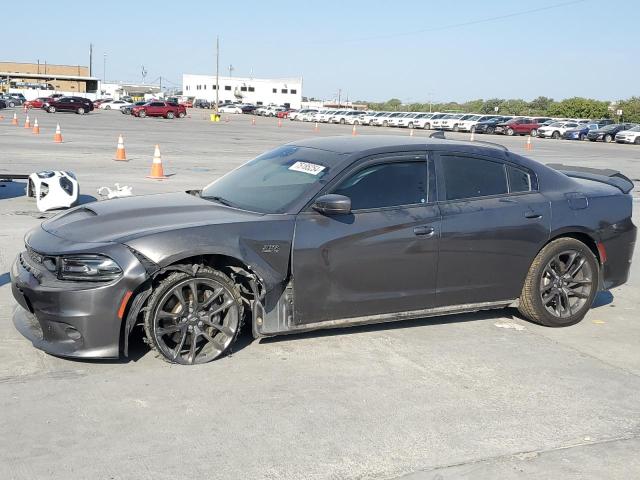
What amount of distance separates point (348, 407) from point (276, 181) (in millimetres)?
2115

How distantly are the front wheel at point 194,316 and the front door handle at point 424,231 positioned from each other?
146 centimetres

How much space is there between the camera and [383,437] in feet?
13.6

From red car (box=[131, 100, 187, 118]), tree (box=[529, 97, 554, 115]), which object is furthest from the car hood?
tree (box=[529, 97, 554, 115])

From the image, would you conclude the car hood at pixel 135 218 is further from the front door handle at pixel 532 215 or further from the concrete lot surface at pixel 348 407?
the front door handle at pixel 532 215

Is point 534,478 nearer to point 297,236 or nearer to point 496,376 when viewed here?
point 496,376

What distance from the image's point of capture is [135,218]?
17.3 feet

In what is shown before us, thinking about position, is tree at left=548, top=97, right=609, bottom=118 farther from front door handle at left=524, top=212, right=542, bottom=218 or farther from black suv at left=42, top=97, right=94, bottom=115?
front door handle at left=524, top=212, right=542, bottom=218

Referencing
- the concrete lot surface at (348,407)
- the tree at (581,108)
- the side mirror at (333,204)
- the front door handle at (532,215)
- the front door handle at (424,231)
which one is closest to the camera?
the concrete lot surface at (348,407)

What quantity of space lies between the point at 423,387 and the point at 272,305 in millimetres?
1180

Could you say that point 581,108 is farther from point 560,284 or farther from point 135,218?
point 135,218

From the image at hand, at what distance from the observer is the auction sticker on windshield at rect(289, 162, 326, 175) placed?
226 inches

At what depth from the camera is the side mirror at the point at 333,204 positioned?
207 inches

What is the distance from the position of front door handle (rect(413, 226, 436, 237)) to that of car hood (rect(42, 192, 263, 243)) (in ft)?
3.98

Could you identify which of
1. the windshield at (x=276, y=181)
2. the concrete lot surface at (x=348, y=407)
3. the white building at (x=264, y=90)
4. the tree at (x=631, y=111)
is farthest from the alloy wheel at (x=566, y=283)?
the white building at (x=264, y=90)
